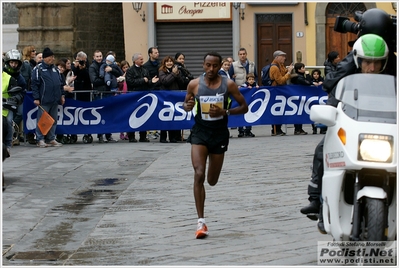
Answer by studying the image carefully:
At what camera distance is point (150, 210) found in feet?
33.6

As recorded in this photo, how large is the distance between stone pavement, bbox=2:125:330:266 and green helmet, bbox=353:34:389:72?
162 centimetres

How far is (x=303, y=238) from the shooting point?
27.7ft

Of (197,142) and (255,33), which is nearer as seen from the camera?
(197,142)

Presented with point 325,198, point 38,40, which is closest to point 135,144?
point 325,198

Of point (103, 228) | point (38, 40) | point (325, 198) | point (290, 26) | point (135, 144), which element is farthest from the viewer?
point (38, 40)

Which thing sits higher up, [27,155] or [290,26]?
[290,26]

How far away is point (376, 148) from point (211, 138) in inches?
102

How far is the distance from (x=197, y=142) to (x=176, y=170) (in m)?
4.84

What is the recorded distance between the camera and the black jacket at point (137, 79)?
62.4 feet

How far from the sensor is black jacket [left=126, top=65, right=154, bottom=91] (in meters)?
19.0

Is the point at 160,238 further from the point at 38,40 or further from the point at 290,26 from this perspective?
the point at 38,40

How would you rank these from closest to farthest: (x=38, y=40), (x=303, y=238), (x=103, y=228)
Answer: (x=303, y=238)
(x=103, y=228)
(x=38, y=40)

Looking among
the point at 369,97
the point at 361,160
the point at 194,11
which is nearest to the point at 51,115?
the point at 369,97

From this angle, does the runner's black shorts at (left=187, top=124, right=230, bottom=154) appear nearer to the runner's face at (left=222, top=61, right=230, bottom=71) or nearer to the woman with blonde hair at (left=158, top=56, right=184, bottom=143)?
the woman with blonde hair at (left=158, top=56, right=184, bottom=143)
